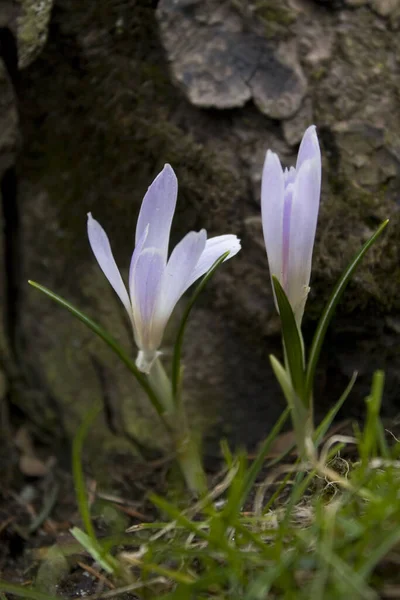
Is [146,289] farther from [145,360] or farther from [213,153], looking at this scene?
[213,153]

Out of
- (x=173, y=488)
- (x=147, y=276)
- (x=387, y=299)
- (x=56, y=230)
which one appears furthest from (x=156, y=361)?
(x=56, y=230)

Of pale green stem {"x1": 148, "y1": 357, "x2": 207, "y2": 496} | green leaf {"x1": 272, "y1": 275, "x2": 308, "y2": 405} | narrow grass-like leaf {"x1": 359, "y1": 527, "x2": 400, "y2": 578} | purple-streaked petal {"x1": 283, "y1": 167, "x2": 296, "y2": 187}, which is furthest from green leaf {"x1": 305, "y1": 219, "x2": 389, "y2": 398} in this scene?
narrow grass-like leaf {"x1": 359, "y1": 527, "x2": 400, "y2": 578}

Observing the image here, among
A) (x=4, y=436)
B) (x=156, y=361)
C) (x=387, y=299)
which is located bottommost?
(x=4, y=436)

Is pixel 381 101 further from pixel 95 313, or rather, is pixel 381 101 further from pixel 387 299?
pixel 95 313

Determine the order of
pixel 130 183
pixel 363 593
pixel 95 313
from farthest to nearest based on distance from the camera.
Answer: pixel 95 313
pixel 130 183
pixel 363 593

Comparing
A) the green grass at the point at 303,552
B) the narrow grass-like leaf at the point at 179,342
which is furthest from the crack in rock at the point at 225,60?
the green grass at the point at 303,552

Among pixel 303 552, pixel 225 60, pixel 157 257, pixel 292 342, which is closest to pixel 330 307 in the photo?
pixel 292 342
